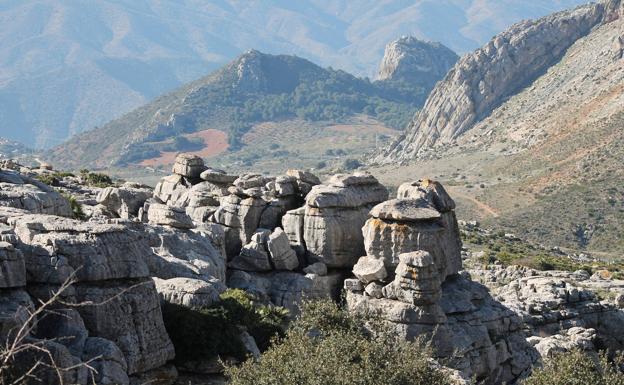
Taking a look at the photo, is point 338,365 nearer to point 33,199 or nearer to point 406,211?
point 406,211

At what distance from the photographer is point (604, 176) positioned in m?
104

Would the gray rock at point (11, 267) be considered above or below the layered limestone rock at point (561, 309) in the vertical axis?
above

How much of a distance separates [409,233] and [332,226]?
5.06m

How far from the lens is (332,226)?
3922 cm

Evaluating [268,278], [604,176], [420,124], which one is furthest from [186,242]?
[420,124]

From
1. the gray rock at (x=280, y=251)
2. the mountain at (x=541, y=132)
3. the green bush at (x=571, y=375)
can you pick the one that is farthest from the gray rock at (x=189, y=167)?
the mountain at (x=541, y=132)

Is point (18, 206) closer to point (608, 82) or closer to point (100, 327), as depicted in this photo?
point (100, 327)

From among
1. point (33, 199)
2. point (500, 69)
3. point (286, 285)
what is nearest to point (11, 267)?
point (33, 199)

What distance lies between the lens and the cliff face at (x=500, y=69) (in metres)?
174

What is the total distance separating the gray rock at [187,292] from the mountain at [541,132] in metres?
64.4

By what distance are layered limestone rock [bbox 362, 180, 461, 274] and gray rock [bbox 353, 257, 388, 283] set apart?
286mm

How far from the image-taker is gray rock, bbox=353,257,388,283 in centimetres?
3475

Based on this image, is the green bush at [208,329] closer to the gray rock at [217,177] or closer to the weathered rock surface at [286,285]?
the weathered rock surface at [286,285]

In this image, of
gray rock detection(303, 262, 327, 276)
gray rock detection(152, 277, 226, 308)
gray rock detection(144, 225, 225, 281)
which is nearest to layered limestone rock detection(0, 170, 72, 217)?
gray rock detection(144, 225, 225, 281)
